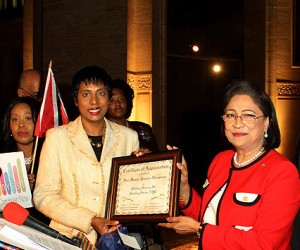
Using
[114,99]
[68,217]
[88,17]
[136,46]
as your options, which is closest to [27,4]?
[88,17]

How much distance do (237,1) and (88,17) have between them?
162 inches

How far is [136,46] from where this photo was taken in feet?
33.5

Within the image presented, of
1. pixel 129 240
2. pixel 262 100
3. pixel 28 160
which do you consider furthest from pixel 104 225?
pixel 28 160

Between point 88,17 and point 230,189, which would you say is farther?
point 88,17

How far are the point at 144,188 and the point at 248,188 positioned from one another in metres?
0.68

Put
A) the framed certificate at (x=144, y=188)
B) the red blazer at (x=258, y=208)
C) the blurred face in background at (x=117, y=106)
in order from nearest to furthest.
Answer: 1. the red blazer at (x=258, y=208)
2. the framed certificate at (x=144, y=188)
3. the blurred face in background at (x=117, y=106)

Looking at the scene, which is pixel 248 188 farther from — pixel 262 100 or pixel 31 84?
pixel 31 84

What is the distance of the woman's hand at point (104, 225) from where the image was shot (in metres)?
3.02

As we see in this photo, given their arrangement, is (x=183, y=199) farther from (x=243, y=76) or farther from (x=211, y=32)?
(x=211, y=32)

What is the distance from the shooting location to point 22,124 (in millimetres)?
4172

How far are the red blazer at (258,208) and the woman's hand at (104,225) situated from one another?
0.59 meters

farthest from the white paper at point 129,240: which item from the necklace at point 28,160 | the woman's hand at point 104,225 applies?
the necklace at point 28,160

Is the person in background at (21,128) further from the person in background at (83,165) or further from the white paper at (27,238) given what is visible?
the white paper at (27,238)

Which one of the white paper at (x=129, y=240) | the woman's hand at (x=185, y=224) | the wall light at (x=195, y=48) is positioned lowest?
the white paper at (x=129, y=240)
